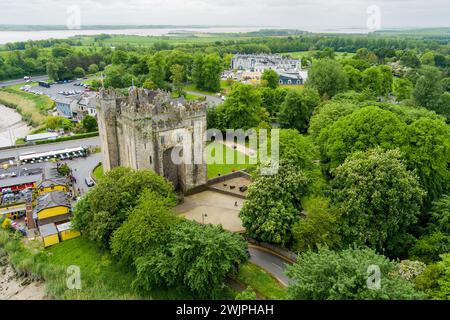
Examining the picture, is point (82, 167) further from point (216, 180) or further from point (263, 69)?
point (263, 69)

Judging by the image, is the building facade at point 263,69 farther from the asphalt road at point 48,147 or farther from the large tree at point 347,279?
the large tree at point 347,279

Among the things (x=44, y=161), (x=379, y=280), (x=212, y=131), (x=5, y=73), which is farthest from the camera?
(x=5, y=73)

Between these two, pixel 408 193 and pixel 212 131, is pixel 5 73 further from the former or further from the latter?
pixel 408 193

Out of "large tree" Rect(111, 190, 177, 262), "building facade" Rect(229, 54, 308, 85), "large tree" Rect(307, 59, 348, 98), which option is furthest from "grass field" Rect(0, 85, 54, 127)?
"large tree" Rect(307, 59, 348, 98)

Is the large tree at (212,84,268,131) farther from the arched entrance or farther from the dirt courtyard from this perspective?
the dirt courtyard

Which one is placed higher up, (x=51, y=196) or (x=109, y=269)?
(x=51, y=196)

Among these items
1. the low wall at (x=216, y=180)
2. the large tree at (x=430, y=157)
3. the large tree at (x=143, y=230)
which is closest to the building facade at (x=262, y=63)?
the low wall at (x=216, y=180)
